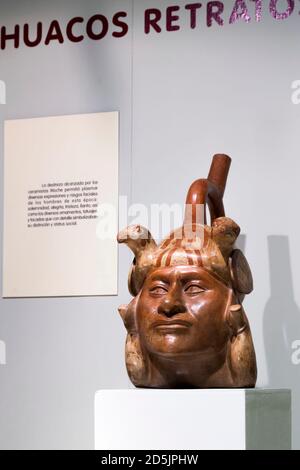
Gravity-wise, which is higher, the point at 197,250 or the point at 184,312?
the point at 197,250

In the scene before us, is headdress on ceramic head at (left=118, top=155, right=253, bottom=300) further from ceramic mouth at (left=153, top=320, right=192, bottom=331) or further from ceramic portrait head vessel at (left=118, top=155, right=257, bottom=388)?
ceramic mouth at (left=153, top=320, right=192, bottom=331)

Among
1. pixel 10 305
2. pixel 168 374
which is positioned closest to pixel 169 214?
pixel 10 305

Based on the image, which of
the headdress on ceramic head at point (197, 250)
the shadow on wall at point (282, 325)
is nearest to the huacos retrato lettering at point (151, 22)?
the shadow on wall at point (282, 325)

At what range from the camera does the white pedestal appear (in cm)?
212

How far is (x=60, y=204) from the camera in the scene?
3129mm

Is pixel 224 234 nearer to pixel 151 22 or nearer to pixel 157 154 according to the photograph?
pixel 157 154

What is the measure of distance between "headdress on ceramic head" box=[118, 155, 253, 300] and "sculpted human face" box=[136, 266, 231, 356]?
2 cm

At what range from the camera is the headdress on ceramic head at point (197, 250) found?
228 cm

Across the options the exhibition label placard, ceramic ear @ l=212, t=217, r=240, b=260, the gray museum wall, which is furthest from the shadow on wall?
ceramic ear @ l=212, t=217, r=240, b=260

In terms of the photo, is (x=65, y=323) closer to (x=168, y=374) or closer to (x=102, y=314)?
(x=102, y=314)

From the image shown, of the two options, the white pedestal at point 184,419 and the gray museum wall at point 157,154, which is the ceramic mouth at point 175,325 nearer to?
the white pedestal at point 184,419

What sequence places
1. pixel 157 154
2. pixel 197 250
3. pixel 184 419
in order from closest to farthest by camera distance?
1. pixel 184 419
2. pixel 197 250
3. pixel 157 154

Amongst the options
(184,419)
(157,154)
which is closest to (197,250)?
(184,419)

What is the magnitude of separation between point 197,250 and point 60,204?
93cm
